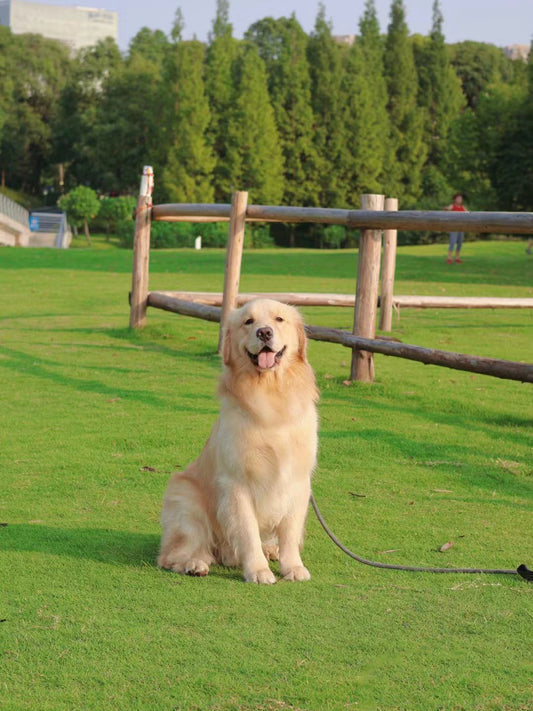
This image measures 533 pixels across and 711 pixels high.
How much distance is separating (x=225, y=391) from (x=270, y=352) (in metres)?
0.31

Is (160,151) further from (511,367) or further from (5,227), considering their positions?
(511,367)

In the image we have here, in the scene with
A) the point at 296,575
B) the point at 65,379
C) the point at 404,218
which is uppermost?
the point at 404,218

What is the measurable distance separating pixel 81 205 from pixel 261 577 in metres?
53.3

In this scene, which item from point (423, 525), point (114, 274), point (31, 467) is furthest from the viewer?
point (114, 274)

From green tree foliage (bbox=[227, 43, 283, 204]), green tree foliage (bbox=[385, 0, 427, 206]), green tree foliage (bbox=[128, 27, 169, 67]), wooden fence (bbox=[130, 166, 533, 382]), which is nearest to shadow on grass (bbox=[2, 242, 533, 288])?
wooden fence (bbox=[130, 166, 533, 382])

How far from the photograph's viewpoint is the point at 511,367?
7.50 metres

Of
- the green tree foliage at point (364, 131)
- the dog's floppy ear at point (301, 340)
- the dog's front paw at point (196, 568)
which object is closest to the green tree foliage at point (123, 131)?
the green tree foliage at point (364, 131)

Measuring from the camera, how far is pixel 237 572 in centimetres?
473

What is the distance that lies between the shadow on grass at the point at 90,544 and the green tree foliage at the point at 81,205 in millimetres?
50768

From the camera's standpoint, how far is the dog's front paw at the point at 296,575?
459cm

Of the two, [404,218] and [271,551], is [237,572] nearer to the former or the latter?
[271,551]

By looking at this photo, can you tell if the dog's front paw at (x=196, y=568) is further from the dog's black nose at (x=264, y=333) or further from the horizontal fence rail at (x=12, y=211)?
the horizontal fence rail at (x=12, y=211)

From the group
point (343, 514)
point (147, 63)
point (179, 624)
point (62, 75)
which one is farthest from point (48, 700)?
point (62, 75)

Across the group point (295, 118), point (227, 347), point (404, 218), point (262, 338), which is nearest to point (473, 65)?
point (295, 118)
